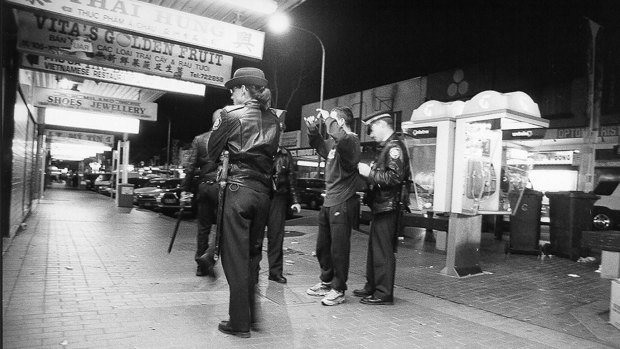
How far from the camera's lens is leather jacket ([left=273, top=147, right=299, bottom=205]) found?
236 inches

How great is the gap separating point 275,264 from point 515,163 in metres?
5.27

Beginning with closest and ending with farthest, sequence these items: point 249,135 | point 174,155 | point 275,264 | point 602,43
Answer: point 249,135 < point 275,264 < point 602,43 < point 174,155

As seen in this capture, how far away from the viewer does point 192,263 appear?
6.65 m

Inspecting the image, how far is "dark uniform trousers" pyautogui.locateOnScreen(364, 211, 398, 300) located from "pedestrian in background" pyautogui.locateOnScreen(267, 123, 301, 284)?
118 centimetres

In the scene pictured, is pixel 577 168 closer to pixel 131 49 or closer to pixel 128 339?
pixel 131 49

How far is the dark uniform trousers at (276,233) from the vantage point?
5.74 m

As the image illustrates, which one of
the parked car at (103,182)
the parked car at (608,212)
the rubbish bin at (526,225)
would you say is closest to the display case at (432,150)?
the rubbish bin at (526,225)

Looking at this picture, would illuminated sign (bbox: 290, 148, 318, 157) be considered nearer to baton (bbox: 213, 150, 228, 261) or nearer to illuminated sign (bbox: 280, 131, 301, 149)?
illuminated sign (bbox: 280, 131, 301, 149)

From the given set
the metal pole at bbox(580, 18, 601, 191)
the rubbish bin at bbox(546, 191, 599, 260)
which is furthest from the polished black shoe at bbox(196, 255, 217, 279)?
the metal pole at bbox(580, 18, 601, 191)

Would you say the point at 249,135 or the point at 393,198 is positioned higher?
the point at 249,135

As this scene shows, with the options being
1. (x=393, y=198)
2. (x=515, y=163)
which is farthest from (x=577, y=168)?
(x=393, y=198)

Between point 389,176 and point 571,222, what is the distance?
5.70m

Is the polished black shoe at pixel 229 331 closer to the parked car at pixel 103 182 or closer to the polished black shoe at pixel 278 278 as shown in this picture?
the polished black shoe at pixel 278 278

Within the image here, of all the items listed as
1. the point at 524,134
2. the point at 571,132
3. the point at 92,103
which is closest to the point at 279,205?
the point at 524,134
